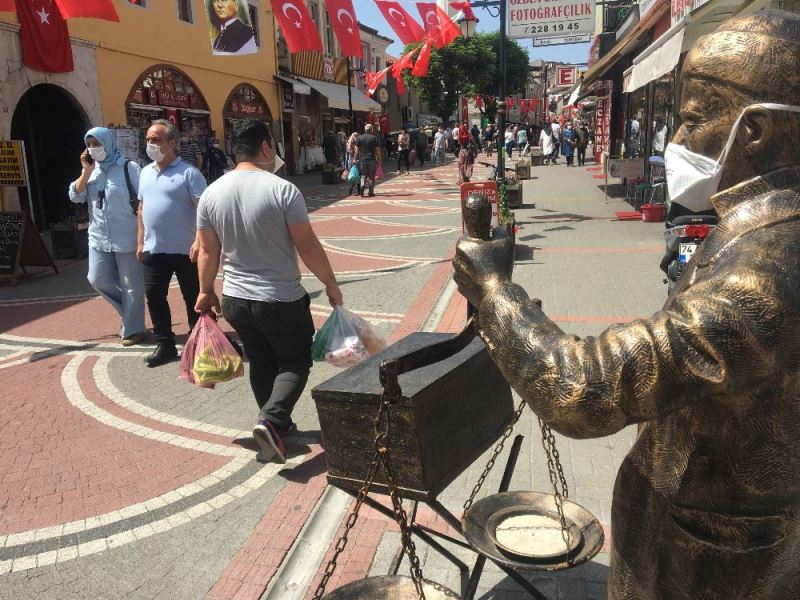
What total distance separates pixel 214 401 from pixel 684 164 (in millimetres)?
4337

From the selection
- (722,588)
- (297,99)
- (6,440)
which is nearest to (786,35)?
(722,588)

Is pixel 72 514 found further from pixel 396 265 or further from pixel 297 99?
pixel 297 99

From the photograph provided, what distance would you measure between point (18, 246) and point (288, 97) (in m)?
19.1

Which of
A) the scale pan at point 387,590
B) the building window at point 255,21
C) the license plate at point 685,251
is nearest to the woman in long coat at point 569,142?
the building window at point 255,21

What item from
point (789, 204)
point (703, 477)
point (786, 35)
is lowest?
point (703, 477)

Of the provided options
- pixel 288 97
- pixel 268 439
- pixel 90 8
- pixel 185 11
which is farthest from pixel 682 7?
pixel 288 97

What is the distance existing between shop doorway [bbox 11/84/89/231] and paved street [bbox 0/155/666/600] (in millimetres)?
7596

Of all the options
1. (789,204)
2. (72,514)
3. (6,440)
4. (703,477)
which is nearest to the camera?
(789,204)

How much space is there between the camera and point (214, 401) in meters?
5.05

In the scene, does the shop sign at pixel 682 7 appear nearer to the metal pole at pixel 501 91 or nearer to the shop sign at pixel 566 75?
the metal pole at pixel 501 91

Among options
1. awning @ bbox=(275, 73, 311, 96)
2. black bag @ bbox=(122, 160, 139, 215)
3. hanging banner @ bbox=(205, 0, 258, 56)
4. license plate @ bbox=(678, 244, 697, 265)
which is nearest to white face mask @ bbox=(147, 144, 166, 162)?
black bag @ bbox=(122, 160, 139, 215)

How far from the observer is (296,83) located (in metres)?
26.5

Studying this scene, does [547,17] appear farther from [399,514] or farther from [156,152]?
[399,514]

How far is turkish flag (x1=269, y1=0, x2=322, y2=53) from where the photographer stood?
37.9 feet
